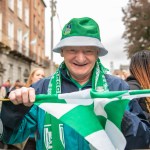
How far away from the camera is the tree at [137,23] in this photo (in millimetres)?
35219

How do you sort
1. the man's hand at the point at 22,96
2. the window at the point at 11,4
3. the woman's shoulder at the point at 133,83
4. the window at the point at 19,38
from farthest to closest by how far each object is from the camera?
the window at the point at 19,38 < the window at the point at 11,4 < the woman's shoulder at the point at 133,83 < the man's hand at the point at 22,96

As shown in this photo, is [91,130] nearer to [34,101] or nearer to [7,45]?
[34,101]

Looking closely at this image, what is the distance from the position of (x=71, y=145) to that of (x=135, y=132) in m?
0.36

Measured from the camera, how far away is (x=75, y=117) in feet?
7.11

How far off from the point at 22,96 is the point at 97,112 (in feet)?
1.29

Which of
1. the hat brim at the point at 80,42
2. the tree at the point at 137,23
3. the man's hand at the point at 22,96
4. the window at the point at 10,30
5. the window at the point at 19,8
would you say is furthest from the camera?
the window at the point at 19,8

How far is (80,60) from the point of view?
2531 mm

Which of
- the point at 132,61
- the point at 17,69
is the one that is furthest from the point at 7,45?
the point at 132,61

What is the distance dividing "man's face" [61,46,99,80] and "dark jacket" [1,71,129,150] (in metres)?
0.07

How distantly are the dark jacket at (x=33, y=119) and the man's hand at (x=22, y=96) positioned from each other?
8cm

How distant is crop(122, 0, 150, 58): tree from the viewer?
35.2m

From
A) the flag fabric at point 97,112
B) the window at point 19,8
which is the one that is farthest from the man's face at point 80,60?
the window at point 19,8

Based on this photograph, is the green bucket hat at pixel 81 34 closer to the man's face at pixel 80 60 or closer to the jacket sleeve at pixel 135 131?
the man's face at pixel 80 60

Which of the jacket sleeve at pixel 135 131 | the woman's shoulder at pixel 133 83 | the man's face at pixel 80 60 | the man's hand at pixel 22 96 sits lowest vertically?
the jacket sleeve at pixel 135 131
